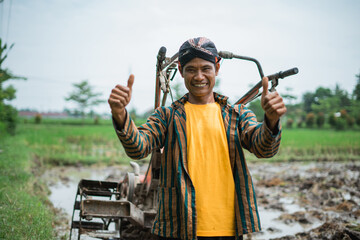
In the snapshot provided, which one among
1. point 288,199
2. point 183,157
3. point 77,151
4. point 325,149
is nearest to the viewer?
point 183,157

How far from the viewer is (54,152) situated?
15438mm

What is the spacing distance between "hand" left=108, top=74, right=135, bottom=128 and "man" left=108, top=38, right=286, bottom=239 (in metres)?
0.04

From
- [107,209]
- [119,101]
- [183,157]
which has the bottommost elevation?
[107,209]

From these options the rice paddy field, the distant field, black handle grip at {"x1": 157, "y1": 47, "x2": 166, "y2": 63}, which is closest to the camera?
black handle grip at {"x1": 157, "y1": 47, "x2": 166, "y2": 63}

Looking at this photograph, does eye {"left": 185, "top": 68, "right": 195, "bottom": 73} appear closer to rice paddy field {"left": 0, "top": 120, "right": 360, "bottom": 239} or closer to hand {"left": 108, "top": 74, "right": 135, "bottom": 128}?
hand {"left": 108, "top": 74, "right": 135, "bottom": 128}

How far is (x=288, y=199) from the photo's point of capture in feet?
26.7

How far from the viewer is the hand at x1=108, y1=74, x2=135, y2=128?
5.63ft

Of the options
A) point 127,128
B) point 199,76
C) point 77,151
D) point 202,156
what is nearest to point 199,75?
point 199,76

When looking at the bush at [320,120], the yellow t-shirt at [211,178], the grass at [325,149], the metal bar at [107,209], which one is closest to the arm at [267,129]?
the yellow t-shirt at [211,178]

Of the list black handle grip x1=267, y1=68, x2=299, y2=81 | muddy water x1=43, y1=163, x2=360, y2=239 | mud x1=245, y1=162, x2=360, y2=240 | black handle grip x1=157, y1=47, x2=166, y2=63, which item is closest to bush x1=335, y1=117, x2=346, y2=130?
muddy water x1=43, y1=163, x2=360, y2=239

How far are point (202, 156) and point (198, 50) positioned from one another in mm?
625

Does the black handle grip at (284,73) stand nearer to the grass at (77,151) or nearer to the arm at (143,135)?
the arm at (143,135)

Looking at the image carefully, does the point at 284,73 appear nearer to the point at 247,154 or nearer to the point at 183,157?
the point at 183,157

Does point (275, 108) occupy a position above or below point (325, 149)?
above
